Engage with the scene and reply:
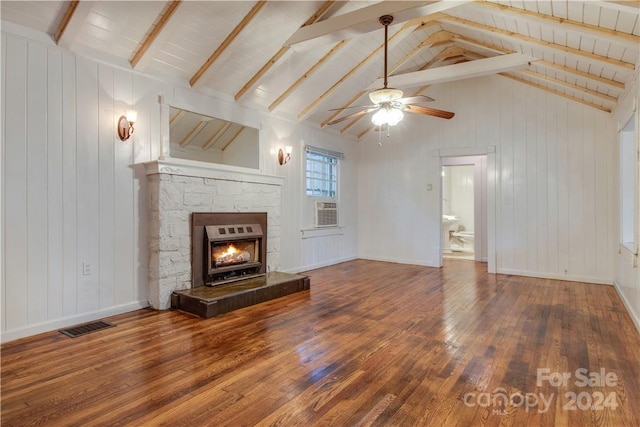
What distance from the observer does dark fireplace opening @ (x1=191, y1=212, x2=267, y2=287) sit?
14.3ft

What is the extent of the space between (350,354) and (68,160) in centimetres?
323

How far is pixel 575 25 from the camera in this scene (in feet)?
10.8

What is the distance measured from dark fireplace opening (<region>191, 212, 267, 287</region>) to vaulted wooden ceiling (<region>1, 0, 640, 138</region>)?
1750 mm

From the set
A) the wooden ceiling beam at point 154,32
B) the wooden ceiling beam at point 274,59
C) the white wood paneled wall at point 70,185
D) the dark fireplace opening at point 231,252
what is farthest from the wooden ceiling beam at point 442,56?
the white wood paneled wall at point 70,185

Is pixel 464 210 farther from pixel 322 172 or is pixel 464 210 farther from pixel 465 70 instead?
pixel 465 70

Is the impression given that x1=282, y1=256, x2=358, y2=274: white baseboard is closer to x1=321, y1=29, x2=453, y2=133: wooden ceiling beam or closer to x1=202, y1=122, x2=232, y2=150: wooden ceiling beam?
x1=202, y1=122, x2=232, y2=150: wooden ceiling beam

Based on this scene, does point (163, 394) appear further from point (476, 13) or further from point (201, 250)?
point (476, 13)

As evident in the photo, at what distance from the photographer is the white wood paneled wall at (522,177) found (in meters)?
5.46

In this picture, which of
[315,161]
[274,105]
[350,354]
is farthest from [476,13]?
[350,354]

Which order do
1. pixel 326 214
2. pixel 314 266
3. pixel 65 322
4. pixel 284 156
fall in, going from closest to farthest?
pixel 65 322, pixel 284 156, pixel 314 266, pixel 326 214

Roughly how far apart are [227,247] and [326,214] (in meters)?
2.69

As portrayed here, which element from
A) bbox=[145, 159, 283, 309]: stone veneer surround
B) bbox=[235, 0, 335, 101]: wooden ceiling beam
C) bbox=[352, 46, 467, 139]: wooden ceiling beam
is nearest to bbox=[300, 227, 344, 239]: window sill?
bbox=[145, 159, 283, 309]: stone veneer surround

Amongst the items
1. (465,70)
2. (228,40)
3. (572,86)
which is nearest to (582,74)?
(572,86)

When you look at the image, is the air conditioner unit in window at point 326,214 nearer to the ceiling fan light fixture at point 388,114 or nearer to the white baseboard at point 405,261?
the white baseboard at point 405,261
